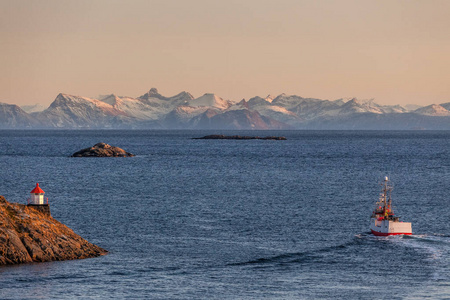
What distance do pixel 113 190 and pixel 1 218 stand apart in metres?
50.1

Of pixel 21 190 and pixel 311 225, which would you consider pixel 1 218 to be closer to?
pixel 311 225

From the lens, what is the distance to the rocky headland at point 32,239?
154 ft

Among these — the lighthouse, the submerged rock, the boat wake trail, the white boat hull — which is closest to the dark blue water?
the boat wake trail

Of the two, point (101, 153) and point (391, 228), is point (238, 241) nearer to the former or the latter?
point (391, 228)

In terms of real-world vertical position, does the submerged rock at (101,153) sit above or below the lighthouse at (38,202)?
below

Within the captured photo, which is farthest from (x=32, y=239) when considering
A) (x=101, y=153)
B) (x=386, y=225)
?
(x=101, y=153)

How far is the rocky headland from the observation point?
154ft

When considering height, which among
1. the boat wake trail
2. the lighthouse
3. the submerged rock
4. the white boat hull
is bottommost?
the boat wake trail

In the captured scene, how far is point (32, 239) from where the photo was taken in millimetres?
47969

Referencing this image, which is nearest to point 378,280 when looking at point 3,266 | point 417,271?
point 417,271

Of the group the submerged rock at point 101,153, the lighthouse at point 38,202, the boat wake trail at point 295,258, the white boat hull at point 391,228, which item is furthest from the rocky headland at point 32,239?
the submerged rock at point 101,153

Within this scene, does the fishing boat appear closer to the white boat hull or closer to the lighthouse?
the white boat hull

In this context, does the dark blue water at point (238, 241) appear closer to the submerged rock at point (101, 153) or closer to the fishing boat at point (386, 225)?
the fishing boat at point (386, 225)

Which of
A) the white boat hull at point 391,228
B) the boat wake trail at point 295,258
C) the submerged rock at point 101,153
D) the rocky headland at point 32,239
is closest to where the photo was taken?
the rocky headland at point 32,239
